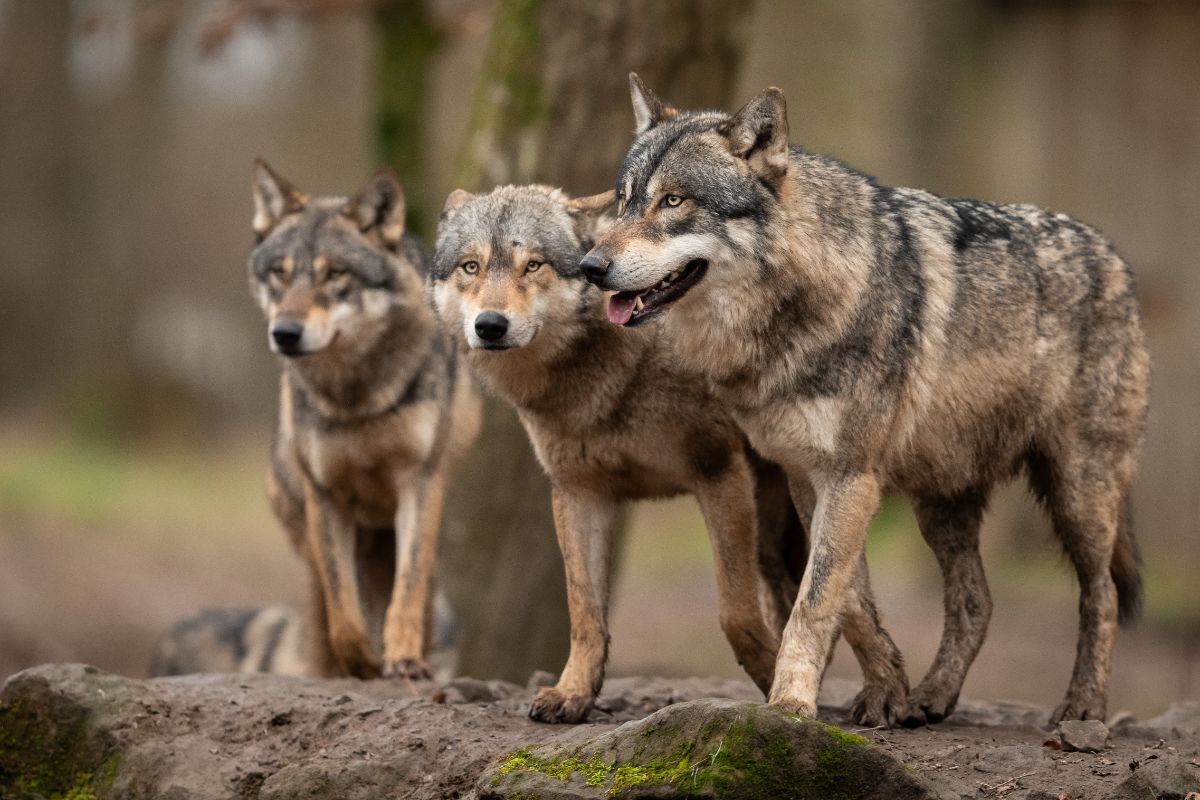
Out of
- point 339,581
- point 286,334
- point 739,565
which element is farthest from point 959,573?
point 286,334

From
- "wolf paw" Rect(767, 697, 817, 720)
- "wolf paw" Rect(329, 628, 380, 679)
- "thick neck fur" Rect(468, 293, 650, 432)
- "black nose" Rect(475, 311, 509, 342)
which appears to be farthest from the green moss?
"wolf paw" Rect(329, 628, 380, 679)

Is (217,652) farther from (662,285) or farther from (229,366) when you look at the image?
(229,366)

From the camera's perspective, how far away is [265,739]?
5.74m

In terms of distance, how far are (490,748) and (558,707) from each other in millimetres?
573

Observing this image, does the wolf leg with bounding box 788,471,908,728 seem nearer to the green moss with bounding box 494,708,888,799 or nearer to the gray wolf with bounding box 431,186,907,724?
the gray wolf with bounding box 431,186,907,724

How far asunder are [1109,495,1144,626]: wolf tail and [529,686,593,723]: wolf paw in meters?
2.45

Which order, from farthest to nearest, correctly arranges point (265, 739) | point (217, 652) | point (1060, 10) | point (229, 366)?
point (229, 366) → point (1060, 10) → point (217, 652) → point (265, 739)

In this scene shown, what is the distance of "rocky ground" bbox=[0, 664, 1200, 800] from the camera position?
4.44 metres

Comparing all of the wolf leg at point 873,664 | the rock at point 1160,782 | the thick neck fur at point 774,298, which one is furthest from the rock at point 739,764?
the thick neck fur at point 774,298

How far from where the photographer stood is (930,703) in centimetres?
604

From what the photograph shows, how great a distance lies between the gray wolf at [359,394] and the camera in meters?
7.60

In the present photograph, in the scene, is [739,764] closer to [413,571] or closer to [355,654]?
[413,571]

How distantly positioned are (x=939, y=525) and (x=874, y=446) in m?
A: 1.30

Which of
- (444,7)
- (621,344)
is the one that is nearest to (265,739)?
(621,344)
